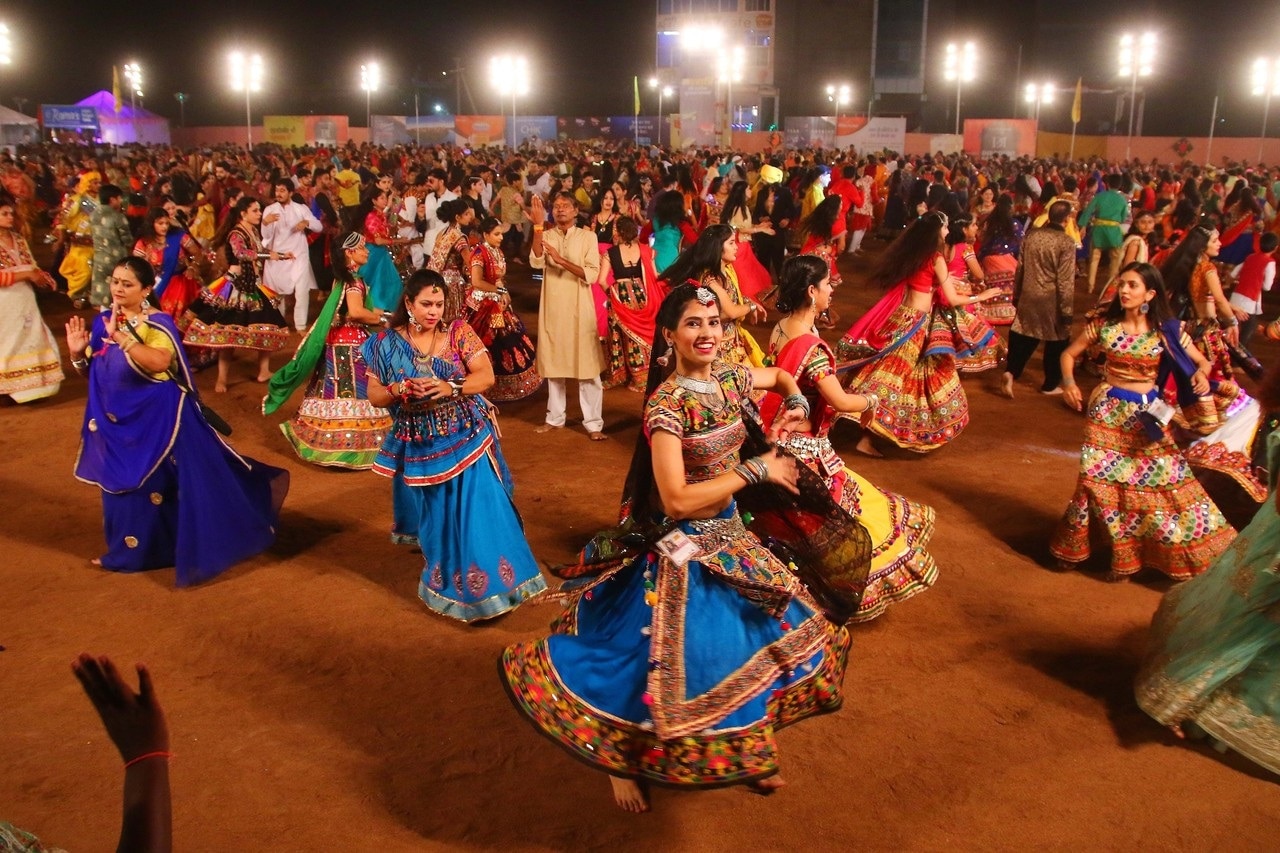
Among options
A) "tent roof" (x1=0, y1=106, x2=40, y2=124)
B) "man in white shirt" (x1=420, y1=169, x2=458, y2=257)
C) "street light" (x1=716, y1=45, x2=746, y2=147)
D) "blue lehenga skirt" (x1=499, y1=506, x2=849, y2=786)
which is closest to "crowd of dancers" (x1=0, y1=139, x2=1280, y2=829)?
"blue lehenga skirt" (x1=499, y1=506, x2=849, y2=786)

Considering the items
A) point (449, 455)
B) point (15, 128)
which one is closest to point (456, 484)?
point (449, 455)

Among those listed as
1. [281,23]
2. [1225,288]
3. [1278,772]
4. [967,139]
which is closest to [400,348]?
[1278,772]

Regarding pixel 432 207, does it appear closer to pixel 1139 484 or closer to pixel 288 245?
pixel 288 245

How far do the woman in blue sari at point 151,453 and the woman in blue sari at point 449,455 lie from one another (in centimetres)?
115

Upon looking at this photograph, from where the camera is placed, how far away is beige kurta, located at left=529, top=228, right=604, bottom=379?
7.72m

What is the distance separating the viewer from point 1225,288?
11.4m

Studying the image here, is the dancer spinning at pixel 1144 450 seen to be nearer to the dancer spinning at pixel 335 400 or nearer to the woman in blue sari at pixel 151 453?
the woman in blue sari at pixel 151 453

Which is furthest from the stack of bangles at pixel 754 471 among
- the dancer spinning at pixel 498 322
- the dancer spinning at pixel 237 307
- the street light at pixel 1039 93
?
the street light at pixel 1039 93

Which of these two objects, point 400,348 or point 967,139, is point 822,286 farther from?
point 967,139

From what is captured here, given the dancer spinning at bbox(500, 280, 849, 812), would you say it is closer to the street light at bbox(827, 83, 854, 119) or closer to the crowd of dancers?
the crowd of dancers

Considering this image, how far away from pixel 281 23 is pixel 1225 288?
161 ft

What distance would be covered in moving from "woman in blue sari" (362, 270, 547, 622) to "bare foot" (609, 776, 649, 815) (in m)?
1.61

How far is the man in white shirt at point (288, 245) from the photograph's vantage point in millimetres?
10953

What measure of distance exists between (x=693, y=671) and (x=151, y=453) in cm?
352
